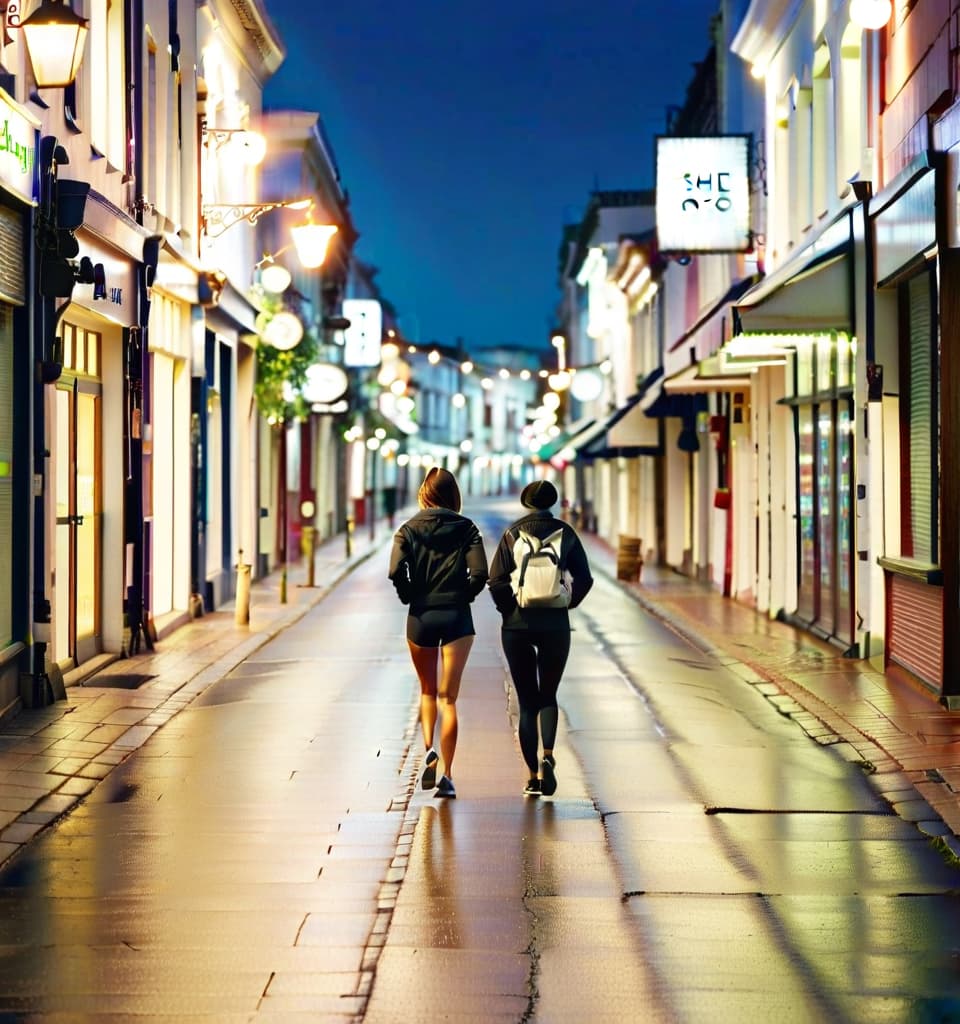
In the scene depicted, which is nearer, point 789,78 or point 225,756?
point 225,756

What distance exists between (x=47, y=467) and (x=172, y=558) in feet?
22.8

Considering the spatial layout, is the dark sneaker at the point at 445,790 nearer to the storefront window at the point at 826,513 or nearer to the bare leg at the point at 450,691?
the bare leg at the point at 450,691

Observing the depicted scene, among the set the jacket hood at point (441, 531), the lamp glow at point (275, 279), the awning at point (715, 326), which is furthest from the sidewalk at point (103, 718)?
the lamp glow at point (275, 279)

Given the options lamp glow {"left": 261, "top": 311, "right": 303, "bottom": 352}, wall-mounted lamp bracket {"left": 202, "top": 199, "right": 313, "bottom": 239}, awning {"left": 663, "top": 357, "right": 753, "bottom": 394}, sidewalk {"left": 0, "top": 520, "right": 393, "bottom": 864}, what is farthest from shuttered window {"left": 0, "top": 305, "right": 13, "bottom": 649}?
lamp glow {"left": 261, "top": 311, "right": 303, "bottom": 352}

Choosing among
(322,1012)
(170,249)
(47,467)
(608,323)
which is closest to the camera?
(322,1012)

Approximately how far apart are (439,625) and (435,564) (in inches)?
13.6

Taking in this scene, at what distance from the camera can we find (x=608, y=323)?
4919 cm

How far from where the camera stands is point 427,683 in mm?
10227

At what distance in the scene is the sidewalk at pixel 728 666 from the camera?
9.94 meters

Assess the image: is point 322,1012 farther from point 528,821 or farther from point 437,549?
point 437,549

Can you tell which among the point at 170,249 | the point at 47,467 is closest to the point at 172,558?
the point at 170,249

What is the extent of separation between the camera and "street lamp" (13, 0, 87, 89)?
11.9m

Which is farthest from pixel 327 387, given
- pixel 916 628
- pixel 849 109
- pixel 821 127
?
pixel 916 628

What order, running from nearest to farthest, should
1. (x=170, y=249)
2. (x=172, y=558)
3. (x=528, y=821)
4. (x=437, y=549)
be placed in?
(x=528, y=821), (x=437, y=549), (x=170, y=249), (x=172, y=558)
